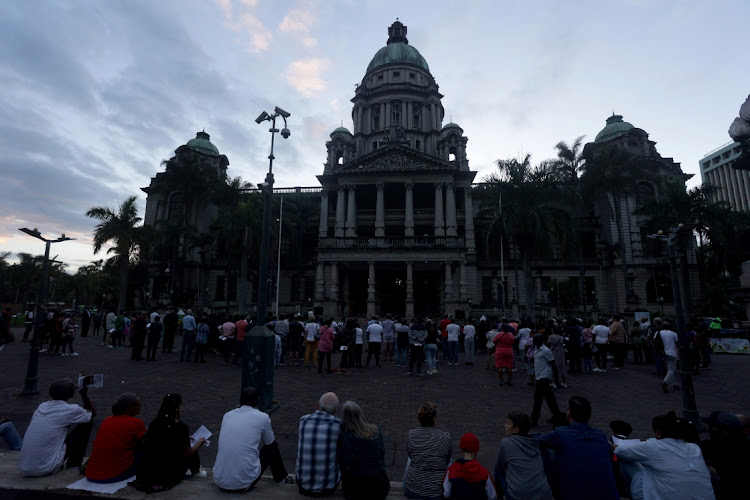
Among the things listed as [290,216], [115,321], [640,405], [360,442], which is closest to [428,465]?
[360,442]

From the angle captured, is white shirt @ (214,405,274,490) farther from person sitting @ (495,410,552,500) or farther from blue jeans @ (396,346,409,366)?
blue jeans @ (396,346,409,366)

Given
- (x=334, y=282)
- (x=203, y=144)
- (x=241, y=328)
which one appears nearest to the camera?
(x=241, y=328)

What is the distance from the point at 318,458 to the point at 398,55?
6853 centimetres

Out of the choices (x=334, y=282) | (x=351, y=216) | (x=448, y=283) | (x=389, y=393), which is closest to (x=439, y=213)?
(x=448, y=283)

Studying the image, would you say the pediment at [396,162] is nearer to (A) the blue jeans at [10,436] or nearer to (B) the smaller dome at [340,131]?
(B) the smaller dome at [340,131]

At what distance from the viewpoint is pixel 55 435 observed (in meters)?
4.55

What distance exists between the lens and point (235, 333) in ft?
50.9

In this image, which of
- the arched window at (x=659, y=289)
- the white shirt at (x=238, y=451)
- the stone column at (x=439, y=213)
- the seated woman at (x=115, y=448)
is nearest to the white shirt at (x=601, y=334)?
the white shirt at (x=238, y=451)

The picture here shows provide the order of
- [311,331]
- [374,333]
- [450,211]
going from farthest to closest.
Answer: [450,211], [374,333], [311,331]

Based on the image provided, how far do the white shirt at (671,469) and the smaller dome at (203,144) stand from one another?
55.8 metres

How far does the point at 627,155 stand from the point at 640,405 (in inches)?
1279

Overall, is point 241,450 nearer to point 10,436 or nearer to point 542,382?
point 10,436

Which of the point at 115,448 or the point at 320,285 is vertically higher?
the point at 320,285

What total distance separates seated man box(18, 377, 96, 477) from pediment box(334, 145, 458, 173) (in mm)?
37753
